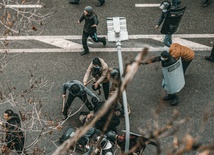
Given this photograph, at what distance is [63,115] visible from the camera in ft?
39.3

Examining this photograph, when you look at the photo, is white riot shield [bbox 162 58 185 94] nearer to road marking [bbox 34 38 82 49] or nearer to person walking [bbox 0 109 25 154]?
road marking [bbox 34 38 82 49]

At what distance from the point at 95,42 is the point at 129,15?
1835mm

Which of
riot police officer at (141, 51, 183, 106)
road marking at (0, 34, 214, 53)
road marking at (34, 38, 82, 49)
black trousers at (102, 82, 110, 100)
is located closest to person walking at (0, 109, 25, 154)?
black trousers at (102, 82, 110, 100)

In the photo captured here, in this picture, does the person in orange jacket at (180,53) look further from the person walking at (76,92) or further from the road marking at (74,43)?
the person walking at (76,92)

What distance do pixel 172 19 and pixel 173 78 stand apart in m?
1.90

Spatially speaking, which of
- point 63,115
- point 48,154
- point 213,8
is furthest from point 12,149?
point 213,8

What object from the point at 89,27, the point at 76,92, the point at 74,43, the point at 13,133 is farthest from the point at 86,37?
the point at 13,133

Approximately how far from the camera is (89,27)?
1316 cm

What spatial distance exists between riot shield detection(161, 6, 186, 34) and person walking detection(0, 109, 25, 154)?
510cm

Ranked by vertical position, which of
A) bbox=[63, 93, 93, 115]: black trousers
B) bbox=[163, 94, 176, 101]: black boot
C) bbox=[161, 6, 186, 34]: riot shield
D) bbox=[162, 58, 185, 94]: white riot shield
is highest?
bbox=[161, 6, 186, 34]: riot shield

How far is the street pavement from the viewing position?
12.0m

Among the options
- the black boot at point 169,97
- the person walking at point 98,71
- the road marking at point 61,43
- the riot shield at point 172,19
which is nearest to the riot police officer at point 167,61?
the black boot at point 169,97

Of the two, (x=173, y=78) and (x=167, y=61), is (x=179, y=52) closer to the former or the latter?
(x=167, y=61)

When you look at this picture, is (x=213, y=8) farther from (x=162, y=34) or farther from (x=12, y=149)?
(x=12, y=149)
